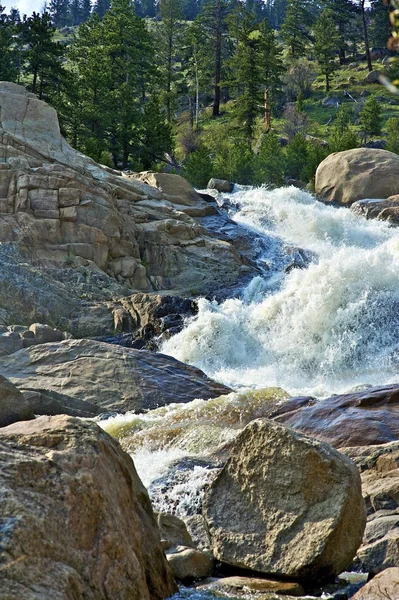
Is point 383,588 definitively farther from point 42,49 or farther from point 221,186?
point 42,49

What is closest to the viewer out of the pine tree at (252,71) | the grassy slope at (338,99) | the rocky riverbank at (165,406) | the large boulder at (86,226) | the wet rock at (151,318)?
the rocky riverbank at (165,406)

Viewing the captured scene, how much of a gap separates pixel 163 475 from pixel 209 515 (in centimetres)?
325

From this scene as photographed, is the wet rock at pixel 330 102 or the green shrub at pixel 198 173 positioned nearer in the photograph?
the green shrub at pixel 198 173

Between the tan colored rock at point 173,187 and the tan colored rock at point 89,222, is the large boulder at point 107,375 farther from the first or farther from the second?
the tan colored rock at point 173,187

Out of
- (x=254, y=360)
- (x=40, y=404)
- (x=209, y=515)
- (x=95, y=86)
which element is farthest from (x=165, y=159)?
(x=209, y=515)

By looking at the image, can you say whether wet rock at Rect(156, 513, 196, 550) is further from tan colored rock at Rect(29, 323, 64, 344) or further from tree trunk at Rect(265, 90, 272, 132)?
tree trunk at Rect(265, 90, 272, 132)

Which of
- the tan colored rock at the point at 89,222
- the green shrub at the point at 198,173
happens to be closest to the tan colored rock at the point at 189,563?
the tan colored rock at the point at 89,222

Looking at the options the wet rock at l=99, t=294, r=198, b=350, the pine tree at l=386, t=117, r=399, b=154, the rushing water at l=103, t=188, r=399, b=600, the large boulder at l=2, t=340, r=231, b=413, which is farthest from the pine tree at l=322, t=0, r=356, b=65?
the large boulder at l=2, t=340, r=231, b=413

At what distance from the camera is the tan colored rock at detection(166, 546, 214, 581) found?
744cm

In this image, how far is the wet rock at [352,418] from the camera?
11898 mm

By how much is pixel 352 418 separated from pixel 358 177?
23.8m

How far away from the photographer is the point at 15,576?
4.37 meters

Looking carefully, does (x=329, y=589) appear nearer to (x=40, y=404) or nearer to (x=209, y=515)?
(x=209, y=515)

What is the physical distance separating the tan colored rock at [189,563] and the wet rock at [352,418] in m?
4.51
